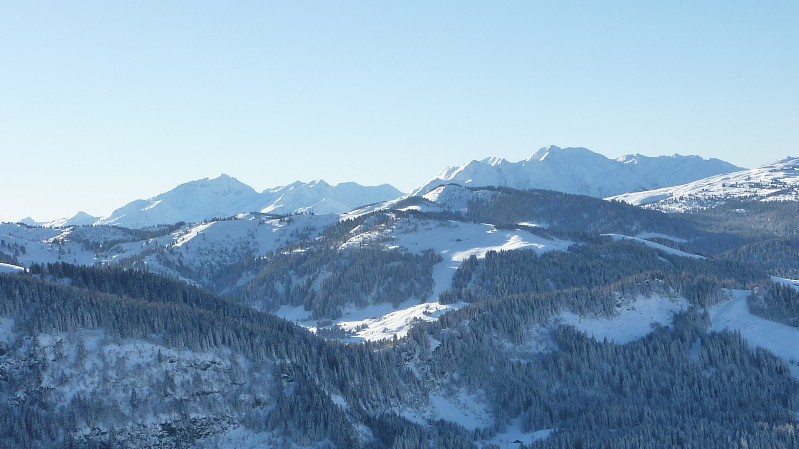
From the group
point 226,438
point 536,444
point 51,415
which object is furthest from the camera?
point 536,444

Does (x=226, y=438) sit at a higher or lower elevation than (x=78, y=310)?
lower

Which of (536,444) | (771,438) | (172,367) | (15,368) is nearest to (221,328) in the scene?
(172,367)

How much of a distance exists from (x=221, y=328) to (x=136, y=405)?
30.1m

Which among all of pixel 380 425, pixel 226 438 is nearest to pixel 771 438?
pixel 380 425

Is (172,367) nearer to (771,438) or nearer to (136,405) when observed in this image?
(136,405)

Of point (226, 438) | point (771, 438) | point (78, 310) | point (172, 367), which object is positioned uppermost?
point (78, 310)

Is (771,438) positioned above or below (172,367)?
below

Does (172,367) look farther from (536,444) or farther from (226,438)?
(536,444)

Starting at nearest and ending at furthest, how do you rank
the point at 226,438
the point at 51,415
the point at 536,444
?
the point at 51,415 → the point at 226,438 → the point at 536,444

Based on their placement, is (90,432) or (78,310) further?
Result: (78,310)

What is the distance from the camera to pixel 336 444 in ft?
598

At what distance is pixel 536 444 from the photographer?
7579 inches

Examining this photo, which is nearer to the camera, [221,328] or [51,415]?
[51,415]

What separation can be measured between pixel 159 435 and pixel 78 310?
32.5 metres
